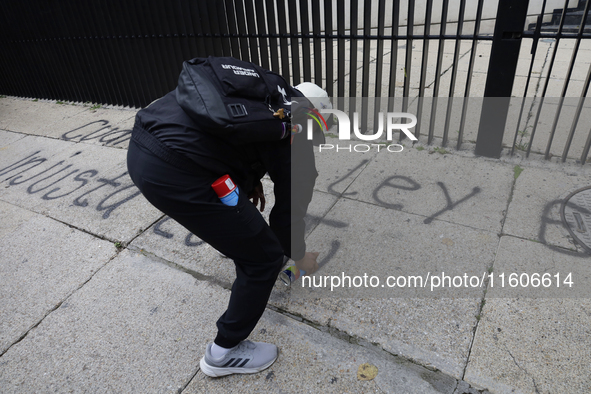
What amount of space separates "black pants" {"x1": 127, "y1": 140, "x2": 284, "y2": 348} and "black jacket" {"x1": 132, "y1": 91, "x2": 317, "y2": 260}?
0.06 metres

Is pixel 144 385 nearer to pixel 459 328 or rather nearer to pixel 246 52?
pixel 459 328

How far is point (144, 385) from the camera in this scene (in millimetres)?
2113

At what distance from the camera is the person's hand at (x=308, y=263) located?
266cm

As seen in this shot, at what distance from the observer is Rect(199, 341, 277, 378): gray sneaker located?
2072 mm

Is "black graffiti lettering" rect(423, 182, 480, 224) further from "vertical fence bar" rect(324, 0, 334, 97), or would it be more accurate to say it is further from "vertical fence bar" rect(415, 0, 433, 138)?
"vertical fence bar" rect(324, 0, 334, 97)

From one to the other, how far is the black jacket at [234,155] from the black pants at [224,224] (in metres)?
0.06

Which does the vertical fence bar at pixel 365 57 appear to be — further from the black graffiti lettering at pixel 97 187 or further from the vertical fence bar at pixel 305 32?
the black graffiti lettering at pixel 97 187

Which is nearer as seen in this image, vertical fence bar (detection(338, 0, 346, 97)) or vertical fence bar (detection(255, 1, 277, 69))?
vertical fence bar (detection(338, 0, 346, 97))

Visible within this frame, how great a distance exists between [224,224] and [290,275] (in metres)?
0.97

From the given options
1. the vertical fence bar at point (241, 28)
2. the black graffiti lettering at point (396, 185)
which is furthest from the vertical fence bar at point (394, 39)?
the vertical fence bar at point (241, 28)

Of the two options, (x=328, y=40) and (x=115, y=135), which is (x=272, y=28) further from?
(x=115, y=135)

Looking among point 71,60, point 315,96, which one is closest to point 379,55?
point 315,96

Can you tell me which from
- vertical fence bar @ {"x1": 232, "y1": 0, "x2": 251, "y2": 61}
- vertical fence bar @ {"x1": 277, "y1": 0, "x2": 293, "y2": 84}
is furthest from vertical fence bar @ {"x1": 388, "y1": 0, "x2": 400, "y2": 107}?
vertical fence bar @ {"x1": 232, "y1": 0, "x2": 251, "y2": 61}

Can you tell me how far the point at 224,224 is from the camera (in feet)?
5.88
